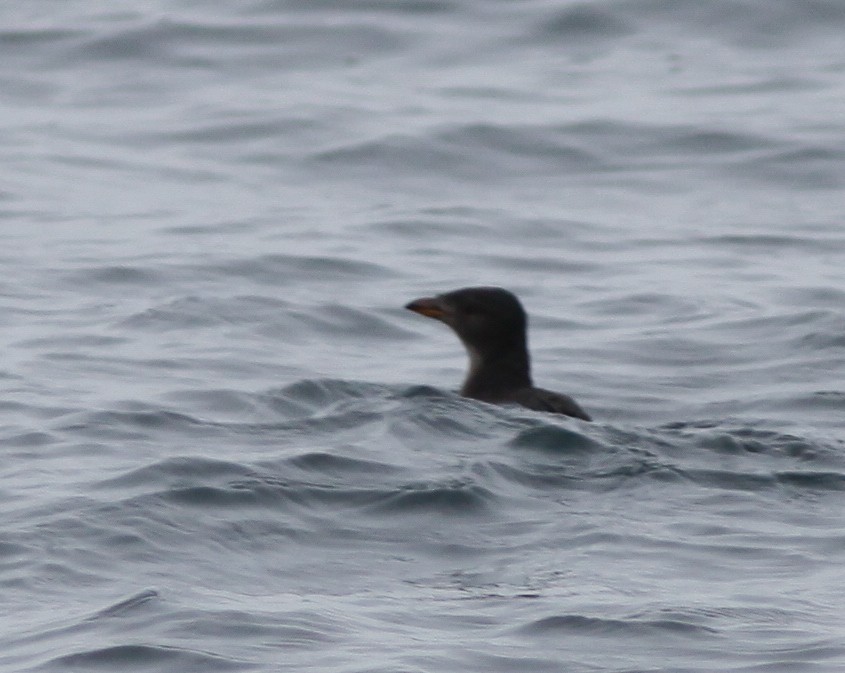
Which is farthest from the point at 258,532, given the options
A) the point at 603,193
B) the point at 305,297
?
the point at 603,193

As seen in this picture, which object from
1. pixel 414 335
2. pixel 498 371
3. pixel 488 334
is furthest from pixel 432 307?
pixel 414 335

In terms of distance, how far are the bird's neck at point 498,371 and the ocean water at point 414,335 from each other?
229mm

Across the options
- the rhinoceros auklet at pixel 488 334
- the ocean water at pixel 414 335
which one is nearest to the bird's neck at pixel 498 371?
the rhinoceros auklet at pixel 488 334

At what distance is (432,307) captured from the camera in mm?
11039

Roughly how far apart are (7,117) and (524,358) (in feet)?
31.0

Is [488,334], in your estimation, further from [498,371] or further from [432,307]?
[432,307]

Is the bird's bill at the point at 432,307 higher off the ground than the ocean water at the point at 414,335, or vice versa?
the bird's bill at the point at 432,307

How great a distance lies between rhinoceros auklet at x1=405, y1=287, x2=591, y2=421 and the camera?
10.7 m

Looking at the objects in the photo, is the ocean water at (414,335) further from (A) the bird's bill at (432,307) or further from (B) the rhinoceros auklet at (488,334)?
(A) the bird's bill at (432,307)

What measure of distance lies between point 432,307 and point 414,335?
1790 mm

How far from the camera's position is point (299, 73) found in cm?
2075

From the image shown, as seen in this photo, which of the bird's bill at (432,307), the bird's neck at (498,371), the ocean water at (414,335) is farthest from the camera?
the bird's bill at (432,307)

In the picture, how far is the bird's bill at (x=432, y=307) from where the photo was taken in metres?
11.0

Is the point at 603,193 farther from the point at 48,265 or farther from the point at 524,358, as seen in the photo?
the point at 524,358
